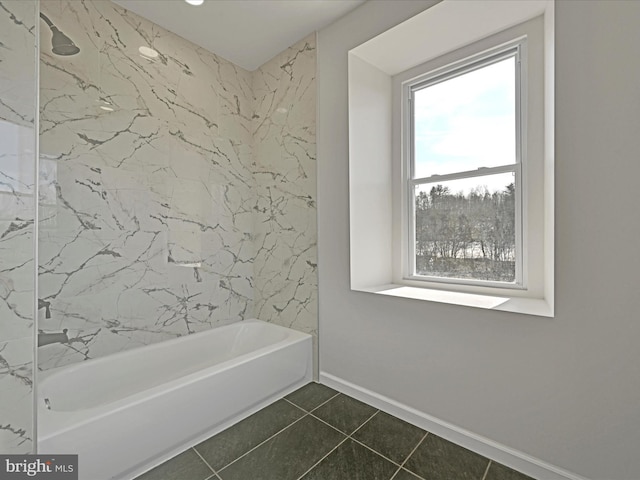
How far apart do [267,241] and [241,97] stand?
1.41 m

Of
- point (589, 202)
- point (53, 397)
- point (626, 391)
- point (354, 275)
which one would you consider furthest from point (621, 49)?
point (53, 397)

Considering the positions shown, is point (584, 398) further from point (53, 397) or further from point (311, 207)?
point (53, 397)

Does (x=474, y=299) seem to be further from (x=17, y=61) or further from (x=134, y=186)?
(x=17, y=61)

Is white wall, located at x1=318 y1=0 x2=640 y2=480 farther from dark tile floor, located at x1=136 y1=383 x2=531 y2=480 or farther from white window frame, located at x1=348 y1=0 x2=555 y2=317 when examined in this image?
dark tile floor, located at x1=136 y1=383 x2=531 y2=480

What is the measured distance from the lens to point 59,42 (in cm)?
180

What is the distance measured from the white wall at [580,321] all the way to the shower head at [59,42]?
270 cm

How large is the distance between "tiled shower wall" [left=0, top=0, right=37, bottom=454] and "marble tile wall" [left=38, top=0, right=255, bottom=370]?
2.00ft

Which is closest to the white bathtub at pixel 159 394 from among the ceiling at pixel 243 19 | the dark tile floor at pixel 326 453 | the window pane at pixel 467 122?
the dark tile floor at pixel 326 453

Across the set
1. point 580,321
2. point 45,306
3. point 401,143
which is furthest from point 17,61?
point 580,321

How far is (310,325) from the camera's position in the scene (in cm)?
240

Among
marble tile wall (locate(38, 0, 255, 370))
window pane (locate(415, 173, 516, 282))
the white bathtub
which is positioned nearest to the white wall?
window pane (locate(415, 173, 516, 282))

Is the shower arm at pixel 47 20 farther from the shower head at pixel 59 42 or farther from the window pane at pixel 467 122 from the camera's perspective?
the window pane at pixel 467 122

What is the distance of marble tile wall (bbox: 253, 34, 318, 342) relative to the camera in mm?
2393

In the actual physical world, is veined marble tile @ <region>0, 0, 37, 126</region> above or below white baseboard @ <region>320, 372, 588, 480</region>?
above
